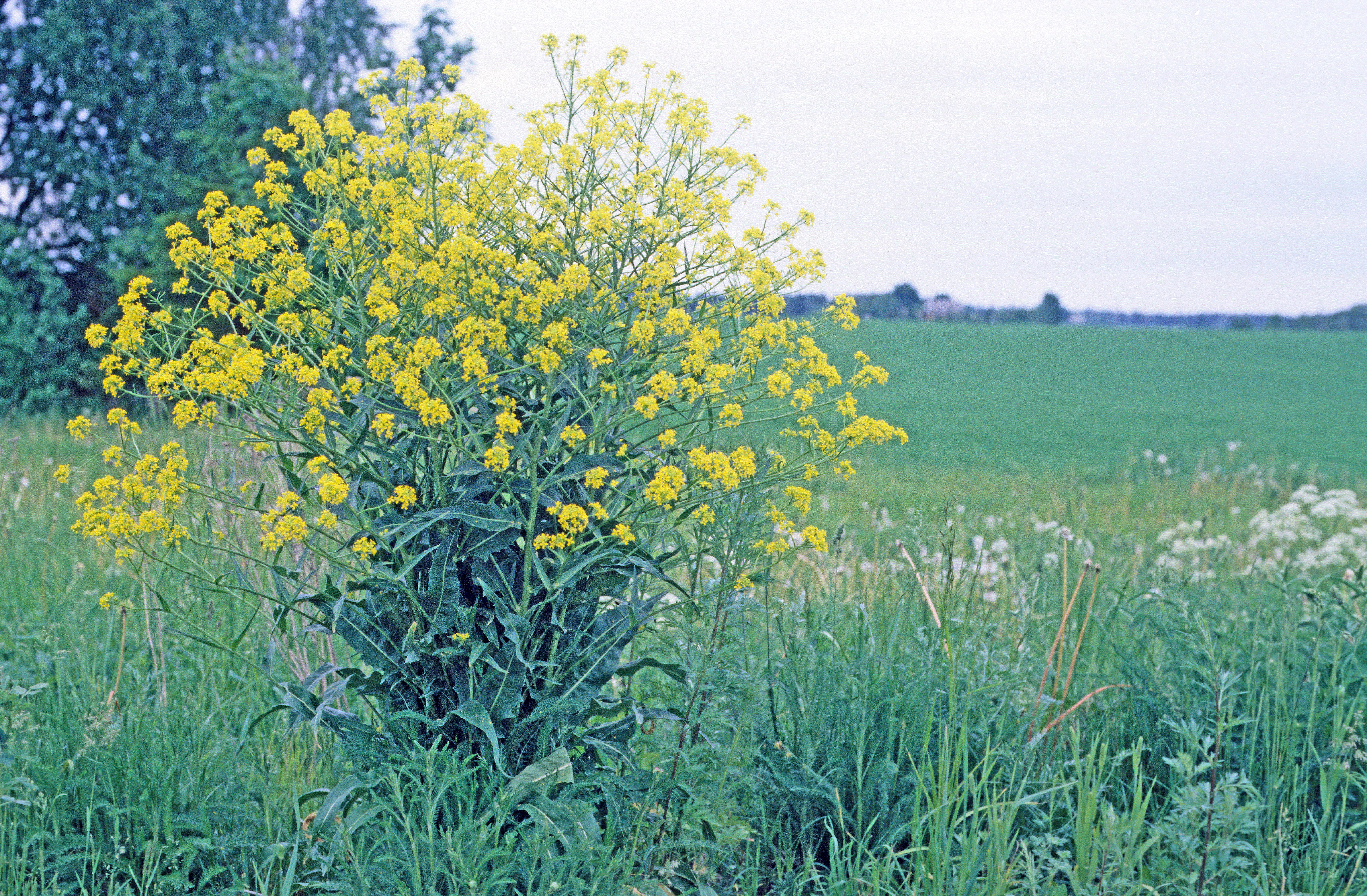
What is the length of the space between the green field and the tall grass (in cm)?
749

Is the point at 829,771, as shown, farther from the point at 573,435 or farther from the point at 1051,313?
the point at 1051,313

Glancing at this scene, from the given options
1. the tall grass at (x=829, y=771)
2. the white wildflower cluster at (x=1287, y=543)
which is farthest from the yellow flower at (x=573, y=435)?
the white wildflower cluster at (x=1287, y=543)

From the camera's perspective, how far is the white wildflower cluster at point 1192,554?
4.87 metres

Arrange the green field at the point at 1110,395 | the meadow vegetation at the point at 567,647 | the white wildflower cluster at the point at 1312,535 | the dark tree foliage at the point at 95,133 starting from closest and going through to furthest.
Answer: the meadow vegetation at the point at 567,647 < the white wildflower cluster at the point at 1312,535 < the dark tree foliage at the point at 95,133 < the green field at the point at 1110,395

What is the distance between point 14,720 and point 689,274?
2499 millimetres

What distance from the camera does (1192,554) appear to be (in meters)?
6.24

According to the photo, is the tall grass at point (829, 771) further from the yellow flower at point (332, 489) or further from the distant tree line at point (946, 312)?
the distant tree line at point (946, 312)

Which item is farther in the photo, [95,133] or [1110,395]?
[1110,395]

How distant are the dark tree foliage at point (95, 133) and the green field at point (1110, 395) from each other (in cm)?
1121

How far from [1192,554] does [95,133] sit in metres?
17.4

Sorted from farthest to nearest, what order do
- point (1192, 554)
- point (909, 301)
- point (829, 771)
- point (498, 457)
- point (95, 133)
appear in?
point (909, 301), point (95, 133), point (1192, 554), point (829, 771), point (498, 457)

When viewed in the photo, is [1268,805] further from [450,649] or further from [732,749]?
[450,649]

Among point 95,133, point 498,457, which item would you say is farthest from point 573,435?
point 95,133

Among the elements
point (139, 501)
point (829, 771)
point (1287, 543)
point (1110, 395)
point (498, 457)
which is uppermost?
point (498, 457)
